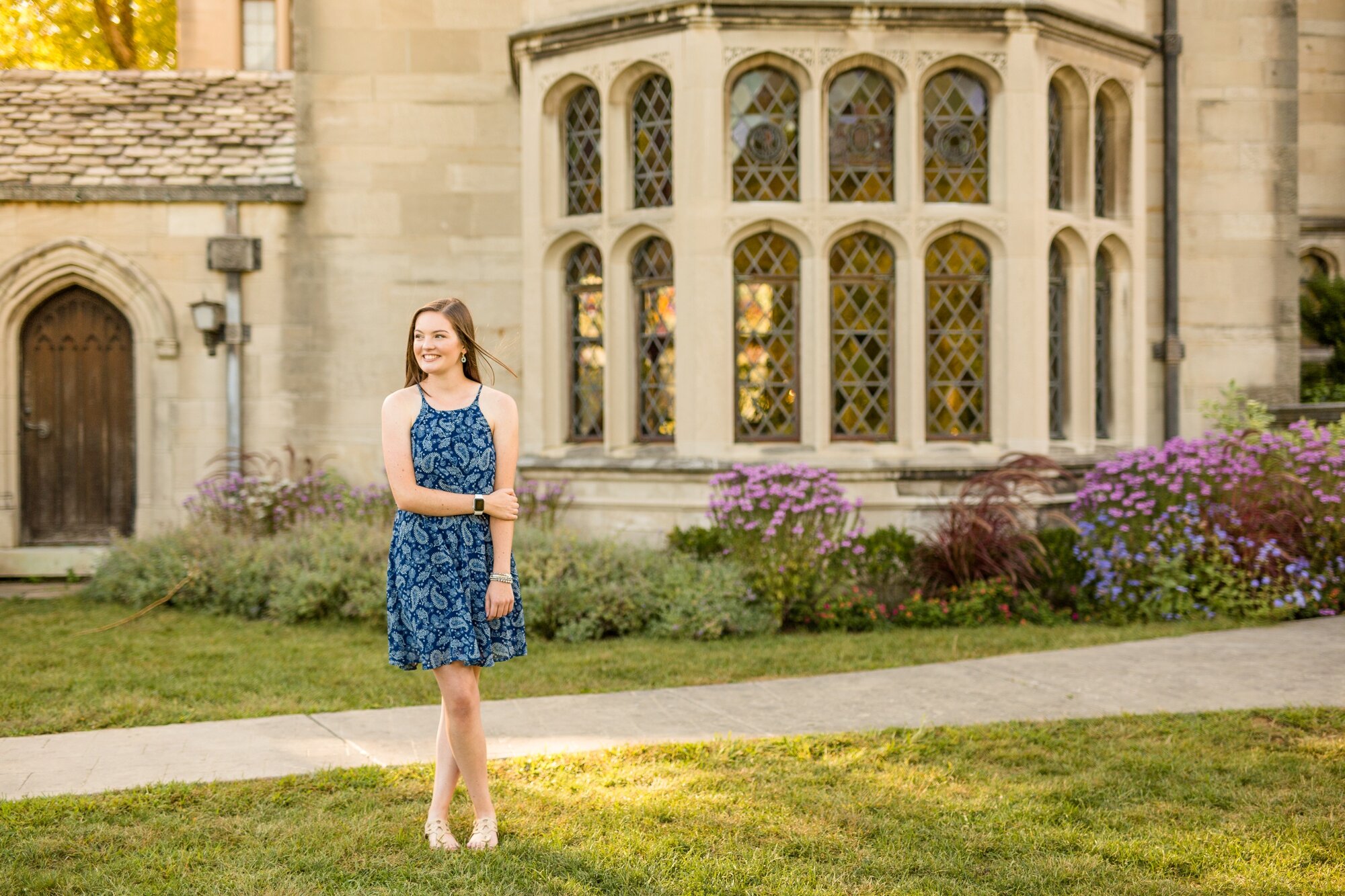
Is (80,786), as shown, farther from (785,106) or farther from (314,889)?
(785,106)

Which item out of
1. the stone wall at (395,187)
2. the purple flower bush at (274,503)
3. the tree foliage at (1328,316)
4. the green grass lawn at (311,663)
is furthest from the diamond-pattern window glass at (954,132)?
the purple flower bush at (274,503)

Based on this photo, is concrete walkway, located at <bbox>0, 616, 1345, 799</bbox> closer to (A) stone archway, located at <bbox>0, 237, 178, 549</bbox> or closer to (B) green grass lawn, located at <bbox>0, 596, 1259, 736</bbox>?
(B) green grass lawn, located at <bbox>0, 596, 1259, 736</bbox>

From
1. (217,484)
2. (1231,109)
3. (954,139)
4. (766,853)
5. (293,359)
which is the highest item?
(1231,109)

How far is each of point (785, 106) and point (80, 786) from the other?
6.70 metres

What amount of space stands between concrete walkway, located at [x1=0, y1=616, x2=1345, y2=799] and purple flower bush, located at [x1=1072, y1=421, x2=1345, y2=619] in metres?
1.05

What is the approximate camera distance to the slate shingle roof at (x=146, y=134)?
10.6 meters

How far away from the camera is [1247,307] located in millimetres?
11117

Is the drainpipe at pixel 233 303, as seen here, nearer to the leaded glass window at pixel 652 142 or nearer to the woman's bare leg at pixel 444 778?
the leaded glass window at pixel 652 142

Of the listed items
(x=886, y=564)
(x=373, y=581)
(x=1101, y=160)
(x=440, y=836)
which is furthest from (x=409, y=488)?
(x=1101, y=160)

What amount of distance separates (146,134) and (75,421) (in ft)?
8.84

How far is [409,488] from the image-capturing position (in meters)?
3.89

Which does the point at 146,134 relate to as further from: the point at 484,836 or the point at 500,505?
the point at 484,836

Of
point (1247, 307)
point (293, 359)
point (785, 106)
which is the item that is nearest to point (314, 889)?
point (785, 106)

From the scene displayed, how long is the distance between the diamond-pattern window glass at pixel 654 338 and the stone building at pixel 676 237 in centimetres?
3
